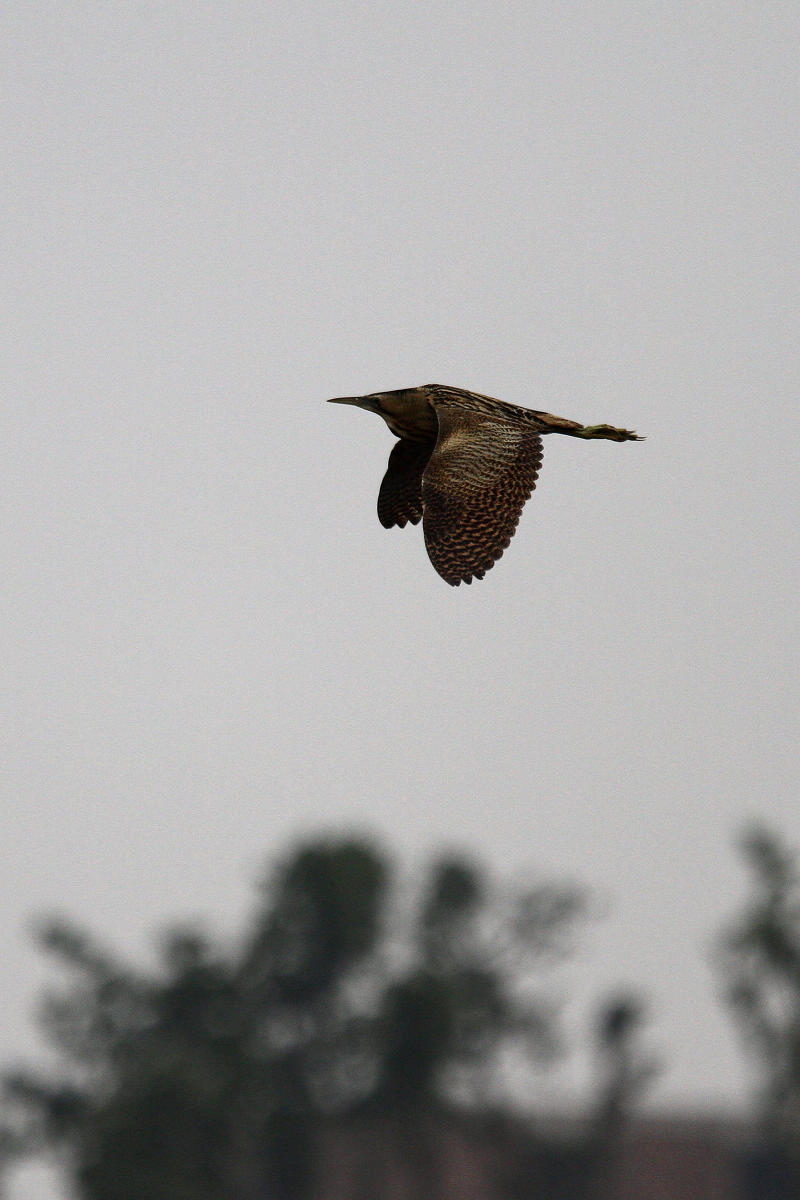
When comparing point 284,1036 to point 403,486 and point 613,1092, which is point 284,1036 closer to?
point 613,1092

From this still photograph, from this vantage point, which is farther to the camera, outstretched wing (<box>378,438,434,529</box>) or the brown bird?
outstretched wing (<box>378,438,434,529</box>)

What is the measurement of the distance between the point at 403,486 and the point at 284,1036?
85.7m

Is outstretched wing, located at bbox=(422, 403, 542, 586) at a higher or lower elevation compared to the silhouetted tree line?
lower

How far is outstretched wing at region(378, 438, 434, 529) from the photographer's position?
614 inches

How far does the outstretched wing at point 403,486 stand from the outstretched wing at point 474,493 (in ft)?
5.88

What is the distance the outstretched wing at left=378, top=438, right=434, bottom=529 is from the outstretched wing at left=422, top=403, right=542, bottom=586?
179 cm

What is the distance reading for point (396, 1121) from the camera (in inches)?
3617

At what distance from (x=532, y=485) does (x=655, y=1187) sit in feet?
274

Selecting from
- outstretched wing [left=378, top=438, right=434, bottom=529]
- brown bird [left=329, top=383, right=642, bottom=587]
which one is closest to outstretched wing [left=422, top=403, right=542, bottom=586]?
brown bird [left=329, top=383, right=642, bottom=587]

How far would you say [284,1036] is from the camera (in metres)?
98.4

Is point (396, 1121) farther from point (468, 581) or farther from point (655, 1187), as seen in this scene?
point (468, 581)

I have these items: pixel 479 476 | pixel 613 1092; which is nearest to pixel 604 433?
pixel 479 476

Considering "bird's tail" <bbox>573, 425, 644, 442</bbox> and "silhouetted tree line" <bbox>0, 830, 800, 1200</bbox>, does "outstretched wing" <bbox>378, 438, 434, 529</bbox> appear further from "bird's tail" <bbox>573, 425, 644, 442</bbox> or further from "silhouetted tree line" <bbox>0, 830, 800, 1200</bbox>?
"silhouetted tree line" <bbox>0, 830, 800, 1200</bbox>

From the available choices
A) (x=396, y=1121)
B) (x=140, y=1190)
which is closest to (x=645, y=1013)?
(x=396, y=1121)
